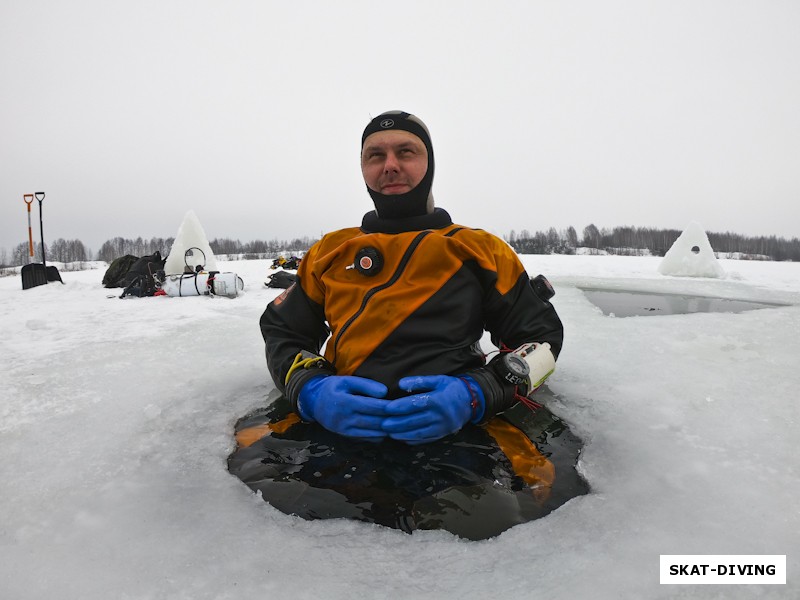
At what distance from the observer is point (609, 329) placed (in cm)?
361

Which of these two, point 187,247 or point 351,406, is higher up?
point 187,247

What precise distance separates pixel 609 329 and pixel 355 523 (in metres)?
3.12

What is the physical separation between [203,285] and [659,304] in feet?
21.6

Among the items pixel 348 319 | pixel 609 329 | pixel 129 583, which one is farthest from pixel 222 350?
pixel 609 329

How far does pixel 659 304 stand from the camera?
5859 mm

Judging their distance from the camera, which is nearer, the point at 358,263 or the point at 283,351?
the point at 358,263

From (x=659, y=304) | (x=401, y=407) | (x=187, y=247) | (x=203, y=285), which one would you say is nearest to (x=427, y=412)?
(x=401, y=407)

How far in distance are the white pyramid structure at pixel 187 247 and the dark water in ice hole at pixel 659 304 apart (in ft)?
24.3

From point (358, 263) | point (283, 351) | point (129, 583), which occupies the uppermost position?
point (358, 263)

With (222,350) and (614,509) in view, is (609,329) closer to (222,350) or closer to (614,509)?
(614,509)

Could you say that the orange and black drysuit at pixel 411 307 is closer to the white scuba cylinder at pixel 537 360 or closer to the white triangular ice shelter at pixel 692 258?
the white scuba cylinder at pixel 537 360

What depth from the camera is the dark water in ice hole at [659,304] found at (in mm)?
5184

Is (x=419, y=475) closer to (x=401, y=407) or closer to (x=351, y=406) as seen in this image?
(x=401, y=407)

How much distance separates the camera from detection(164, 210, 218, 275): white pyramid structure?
8.65 m
